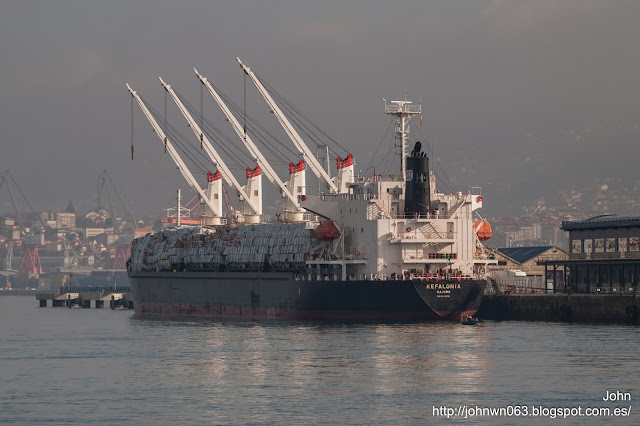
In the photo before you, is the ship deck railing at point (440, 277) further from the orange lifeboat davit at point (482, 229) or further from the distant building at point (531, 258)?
the distant building at point (531, 258)

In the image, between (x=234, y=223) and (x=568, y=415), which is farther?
(x=234, y=223)

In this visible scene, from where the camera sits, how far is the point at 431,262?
84.9m

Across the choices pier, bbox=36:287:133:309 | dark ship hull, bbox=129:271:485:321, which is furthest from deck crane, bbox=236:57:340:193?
pier, bbox=36:287:133:309

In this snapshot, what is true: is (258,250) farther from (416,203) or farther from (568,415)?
(568,415)

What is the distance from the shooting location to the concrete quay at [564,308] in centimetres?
8206

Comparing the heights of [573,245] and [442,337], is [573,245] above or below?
above

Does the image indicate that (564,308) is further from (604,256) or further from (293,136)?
(293,136)

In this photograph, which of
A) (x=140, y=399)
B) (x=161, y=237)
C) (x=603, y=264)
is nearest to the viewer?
(x=140, y=399)

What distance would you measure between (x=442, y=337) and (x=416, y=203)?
16346 millimetres

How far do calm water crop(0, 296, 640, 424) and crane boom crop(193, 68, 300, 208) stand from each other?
1473 inches

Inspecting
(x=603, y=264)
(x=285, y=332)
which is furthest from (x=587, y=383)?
(x=603, y=264)

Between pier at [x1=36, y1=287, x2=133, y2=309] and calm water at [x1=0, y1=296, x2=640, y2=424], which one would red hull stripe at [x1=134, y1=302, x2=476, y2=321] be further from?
pier at [x1=36, y1=287, x2=133, y2=309]

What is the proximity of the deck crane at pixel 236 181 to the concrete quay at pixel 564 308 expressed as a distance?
38200 mm

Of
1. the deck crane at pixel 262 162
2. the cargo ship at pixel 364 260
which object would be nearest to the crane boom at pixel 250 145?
the deck crane at pixel 262 162
